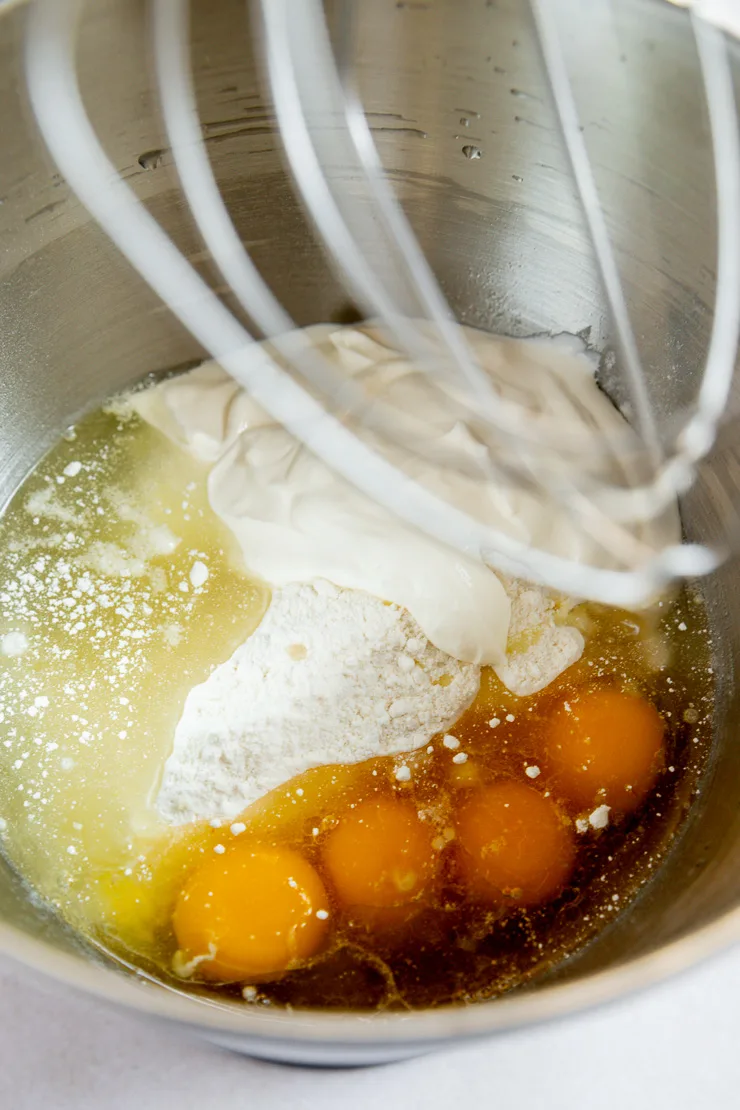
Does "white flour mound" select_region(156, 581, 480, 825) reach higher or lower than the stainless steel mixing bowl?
lower

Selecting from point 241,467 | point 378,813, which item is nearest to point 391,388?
point 241,467

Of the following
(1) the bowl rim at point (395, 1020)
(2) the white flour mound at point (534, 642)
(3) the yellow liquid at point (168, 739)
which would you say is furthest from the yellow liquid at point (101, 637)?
(1) the bowl rim at point (395, 1020)

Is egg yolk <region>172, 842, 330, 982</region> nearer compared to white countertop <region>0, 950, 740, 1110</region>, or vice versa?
white countertop <region>0, 950, 740, 1110</region>

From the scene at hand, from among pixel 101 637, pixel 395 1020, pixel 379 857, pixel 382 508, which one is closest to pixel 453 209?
pixel 382 508

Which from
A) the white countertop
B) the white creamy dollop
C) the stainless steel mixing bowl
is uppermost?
the stainless steel mixing bowl

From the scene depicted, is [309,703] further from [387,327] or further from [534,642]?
[387,327]

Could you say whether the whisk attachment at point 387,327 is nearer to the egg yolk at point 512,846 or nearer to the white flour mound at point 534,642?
the white flour mound at point 534,642

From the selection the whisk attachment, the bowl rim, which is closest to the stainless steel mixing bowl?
the whisk attachment

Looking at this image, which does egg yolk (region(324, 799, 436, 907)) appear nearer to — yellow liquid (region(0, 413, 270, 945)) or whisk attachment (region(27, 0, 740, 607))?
yellow liquid (region(0, 413, 270, 945))
